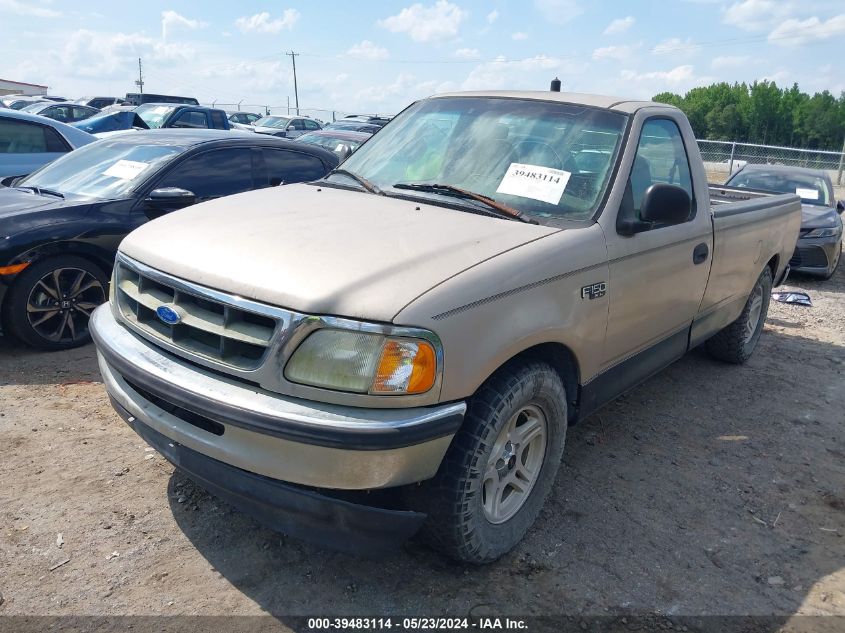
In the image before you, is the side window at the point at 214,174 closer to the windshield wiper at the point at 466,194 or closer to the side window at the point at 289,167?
the side window at the point at 289,167

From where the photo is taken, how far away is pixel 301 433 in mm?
2234

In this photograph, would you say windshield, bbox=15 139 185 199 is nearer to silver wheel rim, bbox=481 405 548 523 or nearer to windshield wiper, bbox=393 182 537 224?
windshield wiper, bbox=393 182 537 224

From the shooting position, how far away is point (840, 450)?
435 cm

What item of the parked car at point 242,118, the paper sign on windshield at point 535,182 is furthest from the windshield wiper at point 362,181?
the parked car at point 242,118

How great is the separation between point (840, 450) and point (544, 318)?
2.81 m

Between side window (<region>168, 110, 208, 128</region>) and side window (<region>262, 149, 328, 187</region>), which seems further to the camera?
side window (<region>168, 110, 208, 128</region>)

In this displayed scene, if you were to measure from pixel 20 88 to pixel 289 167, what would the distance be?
66.9m

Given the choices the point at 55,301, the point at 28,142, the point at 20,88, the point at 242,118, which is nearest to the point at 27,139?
the point at 28,142

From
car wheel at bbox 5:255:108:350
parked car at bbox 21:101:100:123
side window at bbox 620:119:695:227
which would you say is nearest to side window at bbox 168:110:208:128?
parked car at bbox 21:101:100:123

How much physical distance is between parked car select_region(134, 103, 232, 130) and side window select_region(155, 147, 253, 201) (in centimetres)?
1069

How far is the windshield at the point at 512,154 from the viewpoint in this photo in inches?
129

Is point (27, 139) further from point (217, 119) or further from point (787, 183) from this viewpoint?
point (787, 183)

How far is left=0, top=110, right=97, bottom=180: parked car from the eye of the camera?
780 cm

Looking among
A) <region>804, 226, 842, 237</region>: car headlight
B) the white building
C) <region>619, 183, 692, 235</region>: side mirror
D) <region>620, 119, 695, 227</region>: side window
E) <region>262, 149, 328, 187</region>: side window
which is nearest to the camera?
<region>619, 183, 692, 235</region>: side mirror
